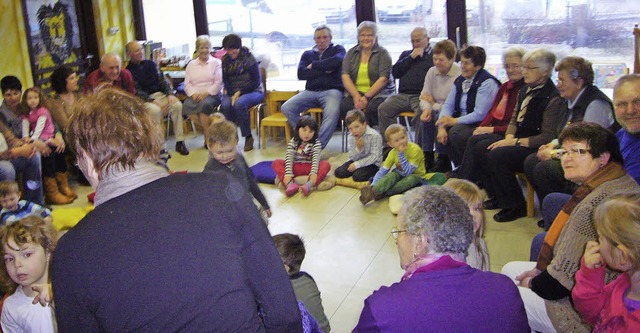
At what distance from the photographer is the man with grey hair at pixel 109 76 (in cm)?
692

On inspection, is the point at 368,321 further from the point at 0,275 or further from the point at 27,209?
the point at 27,209

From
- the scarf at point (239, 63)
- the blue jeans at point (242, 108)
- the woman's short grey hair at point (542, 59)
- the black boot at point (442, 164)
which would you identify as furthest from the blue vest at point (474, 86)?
the scarf at point (239, 63)

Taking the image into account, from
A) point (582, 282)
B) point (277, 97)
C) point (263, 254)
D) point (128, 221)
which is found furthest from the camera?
point (277, 97)

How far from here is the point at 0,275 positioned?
278 cm

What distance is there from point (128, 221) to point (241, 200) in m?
0.26

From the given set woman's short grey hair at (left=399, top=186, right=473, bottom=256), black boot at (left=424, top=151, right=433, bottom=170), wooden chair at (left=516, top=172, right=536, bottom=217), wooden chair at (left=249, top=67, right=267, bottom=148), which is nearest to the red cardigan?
wooden chair at (left=516, top=172, right=536, bottom=217)

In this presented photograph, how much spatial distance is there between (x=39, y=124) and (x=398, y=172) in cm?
298

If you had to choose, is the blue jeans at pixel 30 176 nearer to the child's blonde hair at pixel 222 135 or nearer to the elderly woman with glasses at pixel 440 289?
the child's blonde hair at pixel 222 135

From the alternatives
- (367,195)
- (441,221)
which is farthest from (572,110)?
(441,221)

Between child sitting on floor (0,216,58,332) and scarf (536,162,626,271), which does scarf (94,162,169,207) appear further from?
scarf (536,162,626,271)

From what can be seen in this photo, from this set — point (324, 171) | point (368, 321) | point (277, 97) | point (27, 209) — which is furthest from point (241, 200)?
point (277, 97)

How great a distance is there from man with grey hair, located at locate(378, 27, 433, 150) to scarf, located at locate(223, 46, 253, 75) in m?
1.67

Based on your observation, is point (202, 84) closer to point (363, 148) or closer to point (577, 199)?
point (363, 148)

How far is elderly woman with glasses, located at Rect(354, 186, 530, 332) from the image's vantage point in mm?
1694
